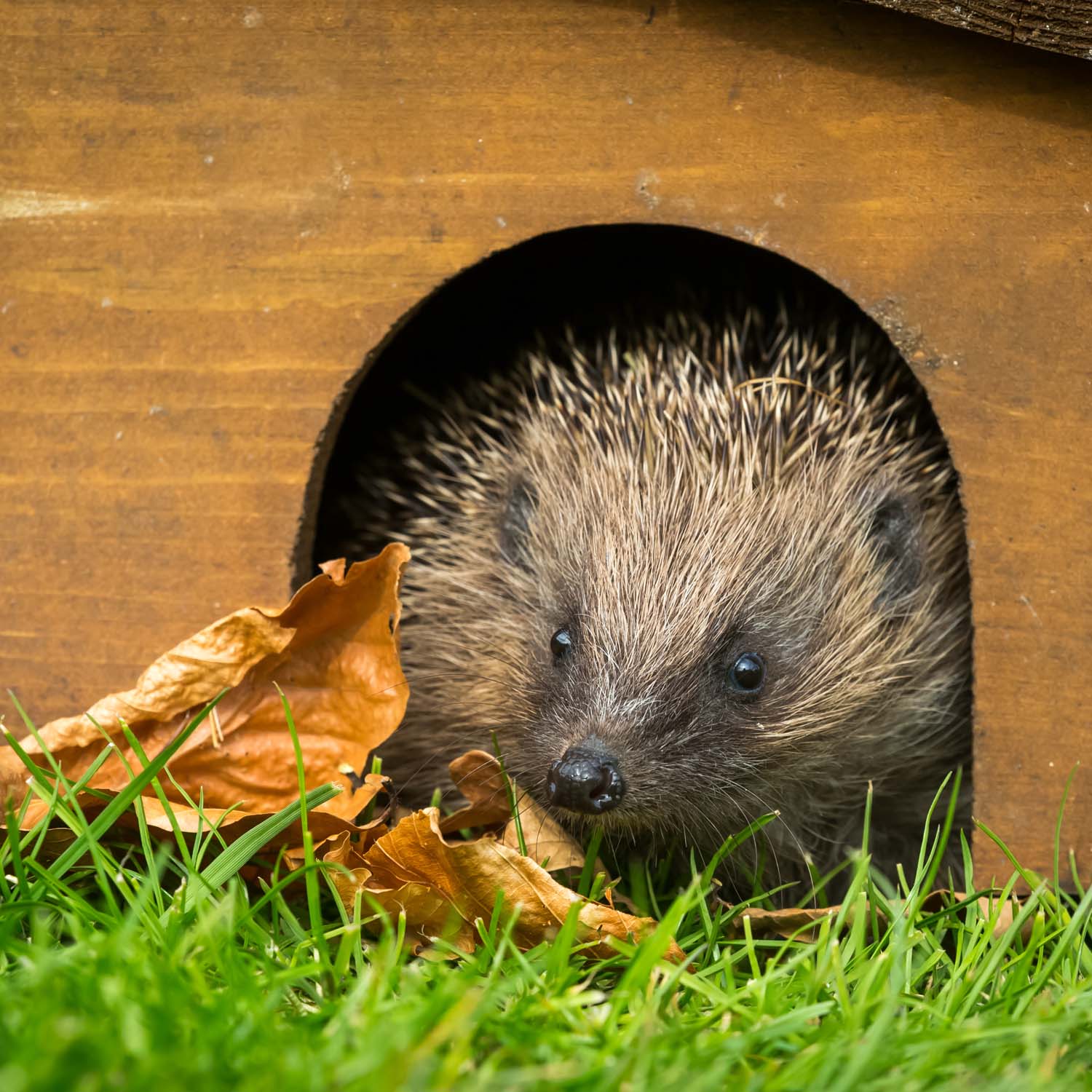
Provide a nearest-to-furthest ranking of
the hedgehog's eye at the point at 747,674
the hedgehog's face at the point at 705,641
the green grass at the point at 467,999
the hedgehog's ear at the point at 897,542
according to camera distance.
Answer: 1. the green grass at the point at 467,999
2. the hedgehog's face at the point at 705,641
3. the hedgehog's eye at the point at 747,674
4. the hedgehog's ear at the point at 897,542

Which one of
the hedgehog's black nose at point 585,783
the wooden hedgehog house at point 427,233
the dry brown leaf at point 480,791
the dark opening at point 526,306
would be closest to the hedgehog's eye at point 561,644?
the dry brown leaf at point 480,791

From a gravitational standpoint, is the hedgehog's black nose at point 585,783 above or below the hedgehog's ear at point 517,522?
below

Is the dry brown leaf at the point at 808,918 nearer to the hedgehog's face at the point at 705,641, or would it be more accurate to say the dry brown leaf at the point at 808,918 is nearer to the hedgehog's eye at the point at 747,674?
the hedgehog's face at the point at 705,641

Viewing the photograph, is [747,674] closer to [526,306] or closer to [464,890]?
[464,890]

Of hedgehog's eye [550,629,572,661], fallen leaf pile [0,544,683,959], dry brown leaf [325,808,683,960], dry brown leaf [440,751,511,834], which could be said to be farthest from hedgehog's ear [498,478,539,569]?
dry brown leaf [325,808,683,960]

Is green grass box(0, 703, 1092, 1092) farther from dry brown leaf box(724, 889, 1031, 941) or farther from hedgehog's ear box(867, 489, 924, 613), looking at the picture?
hedgehog's ear box(867, 489, 924, 613)
